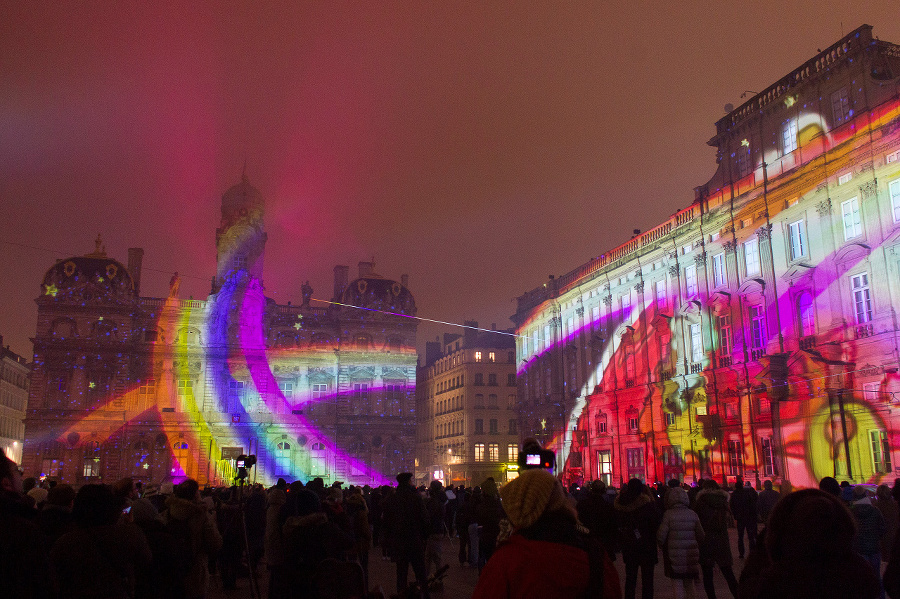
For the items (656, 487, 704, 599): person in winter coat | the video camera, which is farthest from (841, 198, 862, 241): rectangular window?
the video camera

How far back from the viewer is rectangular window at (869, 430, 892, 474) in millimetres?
26125

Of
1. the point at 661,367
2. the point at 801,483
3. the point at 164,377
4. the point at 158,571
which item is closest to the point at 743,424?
the point at 801,483

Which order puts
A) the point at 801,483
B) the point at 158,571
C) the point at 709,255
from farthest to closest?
the point at 709,255 → the point at 801,483 → the point at 158,571

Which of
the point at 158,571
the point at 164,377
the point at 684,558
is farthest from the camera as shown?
the point at 164,377

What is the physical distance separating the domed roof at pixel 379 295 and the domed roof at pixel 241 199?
1184cm

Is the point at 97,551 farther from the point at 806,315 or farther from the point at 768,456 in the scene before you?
the point at 768,456

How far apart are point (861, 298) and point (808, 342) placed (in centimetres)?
278

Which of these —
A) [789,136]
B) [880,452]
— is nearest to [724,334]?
[789,136]

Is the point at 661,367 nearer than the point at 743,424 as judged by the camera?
No

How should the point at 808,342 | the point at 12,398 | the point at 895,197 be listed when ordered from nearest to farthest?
the point at 895,197 → the point at 808,342 → the point at 12,398

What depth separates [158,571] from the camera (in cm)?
715

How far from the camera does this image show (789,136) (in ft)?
107

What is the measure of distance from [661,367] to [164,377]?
1583 inches

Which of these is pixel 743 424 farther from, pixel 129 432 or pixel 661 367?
pixel 129 432
